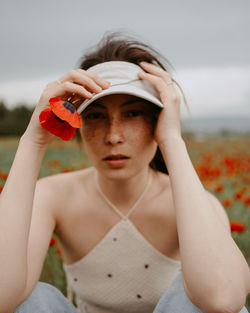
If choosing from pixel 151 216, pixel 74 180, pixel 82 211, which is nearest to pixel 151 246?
pixel 151 216

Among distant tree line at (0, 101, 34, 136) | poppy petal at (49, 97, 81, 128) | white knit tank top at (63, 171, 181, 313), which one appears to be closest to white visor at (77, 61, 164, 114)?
poppy petal at (49, 97, 81, 128)

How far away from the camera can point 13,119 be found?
13086mm

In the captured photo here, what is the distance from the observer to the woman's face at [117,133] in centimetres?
131

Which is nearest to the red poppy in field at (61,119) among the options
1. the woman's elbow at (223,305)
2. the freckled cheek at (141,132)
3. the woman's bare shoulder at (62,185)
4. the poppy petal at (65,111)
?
the poppy petal at (65,111)

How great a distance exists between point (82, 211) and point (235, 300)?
746 mm

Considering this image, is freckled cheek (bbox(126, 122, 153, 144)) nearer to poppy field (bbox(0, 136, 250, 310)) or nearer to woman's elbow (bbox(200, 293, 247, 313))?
poppy field (bbox(0, 136, 250, 310))

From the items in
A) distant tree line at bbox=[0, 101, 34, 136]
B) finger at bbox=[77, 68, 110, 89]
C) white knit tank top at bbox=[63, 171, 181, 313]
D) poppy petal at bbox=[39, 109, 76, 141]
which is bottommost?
distant tree line at bbox=[0, 101, 34, 136]

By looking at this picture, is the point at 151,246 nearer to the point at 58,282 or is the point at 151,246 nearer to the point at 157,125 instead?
the point at 157,125

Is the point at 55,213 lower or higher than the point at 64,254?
higher

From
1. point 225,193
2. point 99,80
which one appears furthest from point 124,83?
point 225,193

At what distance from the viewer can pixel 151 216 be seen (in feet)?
5.40

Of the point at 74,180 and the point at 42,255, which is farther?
the point at 74,180

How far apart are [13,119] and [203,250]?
12.7 metres

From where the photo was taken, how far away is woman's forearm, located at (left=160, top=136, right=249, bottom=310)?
116cm
